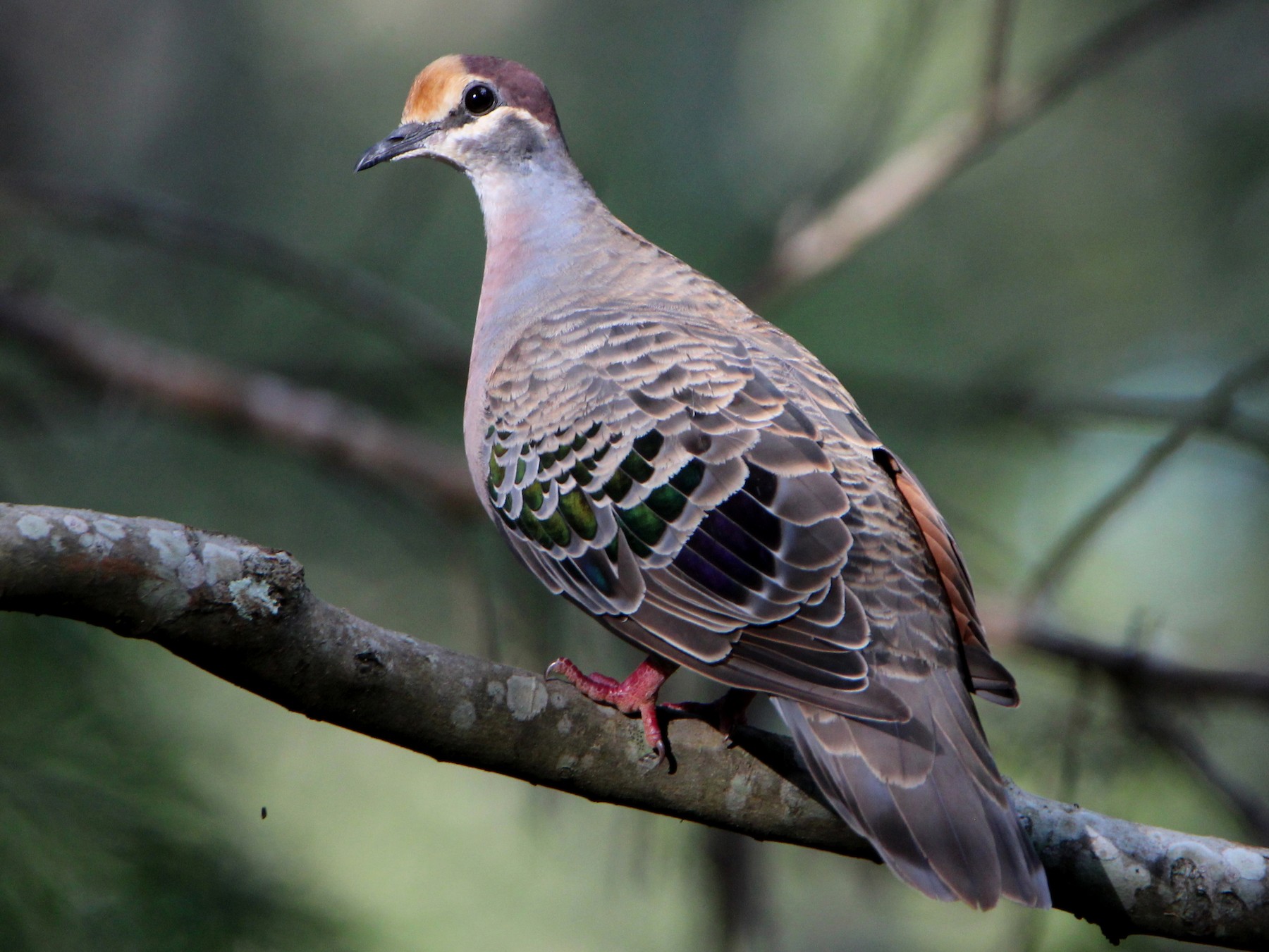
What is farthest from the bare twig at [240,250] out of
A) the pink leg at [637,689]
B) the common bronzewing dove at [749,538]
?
the pink leg at [637,689]

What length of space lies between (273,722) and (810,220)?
14.5ft

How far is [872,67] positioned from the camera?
19.9 ft

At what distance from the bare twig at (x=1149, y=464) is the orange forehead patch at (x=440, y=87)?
239 centimetres

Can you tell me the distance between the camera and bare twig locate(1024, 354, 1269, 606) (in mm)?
3924

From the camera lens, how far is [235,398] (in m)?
5.11

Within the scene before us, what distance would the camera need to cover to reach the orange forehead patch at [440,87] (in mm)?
3799

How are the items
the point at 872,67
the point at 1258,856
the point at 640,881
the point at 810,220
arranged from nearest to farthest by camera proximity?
the point at 1258,856 → the point at 640,881 → the point at 810,220 → the point at 872,67

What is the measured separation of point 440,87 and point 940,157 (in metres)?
2.15

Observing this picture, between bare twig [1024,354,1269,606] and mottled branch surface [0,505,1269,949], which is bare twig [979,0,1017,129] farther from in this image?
mottled branch surface [0,505,1269,949]

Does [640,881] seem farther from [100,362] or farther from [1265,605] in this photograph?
[1265,605]

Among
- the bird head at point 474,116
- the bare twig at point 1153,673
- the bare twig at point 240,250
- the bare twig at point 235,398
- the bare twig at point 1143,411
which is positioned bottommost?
the bare twig at point 235,398

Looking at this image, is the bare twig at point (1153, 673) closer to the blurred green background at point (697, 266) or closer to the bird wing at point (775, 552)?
the blurred green background at point (697, 266)

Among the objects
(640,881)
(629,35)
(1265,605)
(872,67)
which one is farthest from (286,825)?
(1265,605)

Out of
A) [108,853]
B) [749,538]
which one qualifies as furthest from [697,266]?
[108,853]
